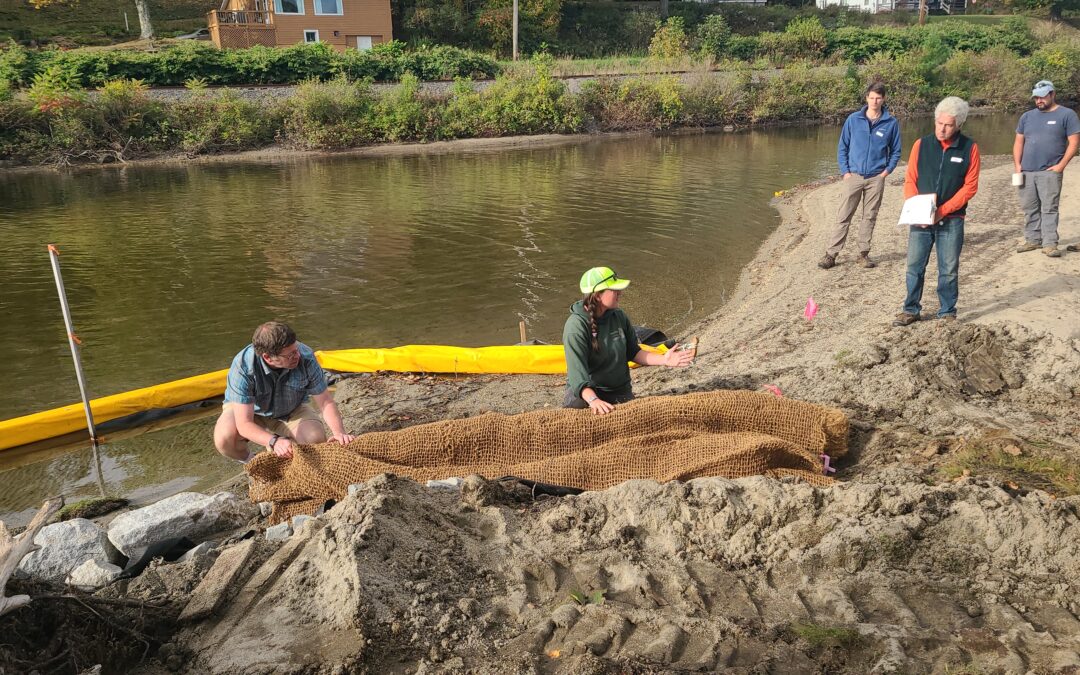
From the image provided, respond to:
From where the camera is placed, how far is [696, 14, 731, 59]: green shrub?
47.7 meters

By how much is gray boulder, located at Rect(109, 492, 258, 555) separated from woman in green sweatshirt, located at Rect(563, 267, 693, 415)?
259 centimetres

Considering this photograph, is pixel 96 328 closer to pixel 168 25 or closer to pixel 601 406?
pixel 601 406

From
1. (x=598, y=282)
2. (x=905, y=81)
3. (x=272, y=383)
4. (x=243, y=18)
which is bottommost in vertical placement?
(x=272, y=383)

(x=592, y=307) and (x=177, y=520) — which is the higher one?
(x=592, y=307)

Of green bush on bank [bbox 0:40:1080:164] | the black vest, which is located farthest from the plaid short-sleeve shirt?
green bush on bank [bbox 0:40:1080:164]

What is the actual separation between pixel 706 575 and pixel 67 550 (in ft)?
12.7

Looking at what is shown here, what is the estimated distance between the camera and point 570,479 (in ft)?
16.5

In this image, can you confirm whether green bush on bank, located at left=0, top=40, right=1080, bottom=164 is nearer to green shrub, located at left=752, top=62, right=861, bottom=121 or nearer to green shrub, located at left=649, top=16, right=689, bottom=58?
green shrub, located at left=752, top=62, right=861, bottom=121

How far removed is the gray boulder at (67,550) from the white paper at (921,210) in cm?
733

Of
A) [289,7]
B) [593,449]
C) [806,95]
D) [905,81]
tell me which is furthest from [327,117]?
[905,81]

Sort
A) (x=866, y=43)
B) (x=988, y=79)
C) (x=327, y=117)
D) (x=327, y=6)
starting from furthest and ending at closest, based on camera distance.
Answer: (x=866, y=43), (x=988, y=79), (x=327, y=6), (x=327, y=117)

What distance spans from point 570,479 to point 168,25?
48.8m

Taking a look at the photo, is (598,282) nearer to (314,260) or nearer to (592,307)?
(592,307)

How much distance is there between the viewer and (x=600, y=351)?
590cm
